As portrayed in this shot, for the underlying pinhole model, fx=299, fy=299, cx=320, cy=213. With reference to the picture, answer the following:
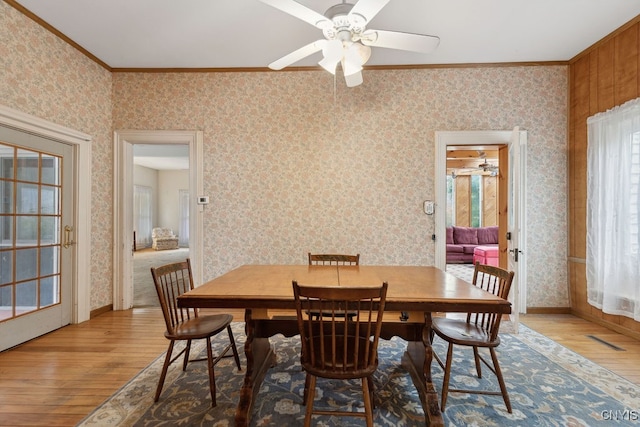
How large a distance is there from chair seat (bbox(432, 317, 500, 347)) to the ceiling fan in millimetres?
1866

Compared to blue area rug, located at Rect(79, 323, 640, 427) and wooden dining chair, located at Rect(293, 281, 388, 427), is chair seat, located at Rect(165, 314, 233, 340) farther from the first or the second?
wooden dining chair, located at Rect(293, 281, 388, 427)

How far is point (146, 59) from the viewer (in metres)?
3.50

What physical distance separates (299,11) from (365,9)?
39 cm

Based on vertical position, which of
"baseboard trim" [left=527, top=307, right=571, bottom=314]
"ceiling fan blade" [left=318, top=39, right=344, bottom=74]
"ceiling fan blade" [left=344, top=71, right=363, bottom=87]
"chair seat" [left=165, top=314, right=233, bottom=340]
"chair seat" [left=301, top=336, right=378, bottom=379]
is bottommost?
"baseboard trim" [left=527, top=307, right=571, bottom=314]

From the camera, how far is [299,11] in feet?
5.90

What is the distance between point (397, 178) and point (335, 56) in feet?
6.29

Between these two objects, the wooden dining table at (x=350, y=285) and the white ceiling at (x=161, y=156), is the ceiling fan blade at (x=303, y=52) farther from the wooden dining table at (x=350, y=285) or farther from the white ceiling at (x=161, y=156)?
the white ceiling at (x=161, y=156)

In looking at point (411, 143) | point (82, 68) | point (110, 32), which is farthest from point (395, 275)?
point (82, 68)

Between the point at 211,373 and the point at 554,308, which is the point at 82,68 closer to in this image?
the point at 211,373

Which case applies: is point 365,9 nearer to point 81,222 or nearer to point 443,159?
point 443,159

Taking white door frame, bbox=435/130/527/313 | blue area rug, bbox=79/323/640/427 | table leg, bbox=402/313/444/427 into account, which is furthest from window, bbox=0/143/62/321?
white door frame, bbox=435/130/527/313

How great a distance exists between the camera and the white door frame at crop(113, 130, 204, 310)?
3.68 m

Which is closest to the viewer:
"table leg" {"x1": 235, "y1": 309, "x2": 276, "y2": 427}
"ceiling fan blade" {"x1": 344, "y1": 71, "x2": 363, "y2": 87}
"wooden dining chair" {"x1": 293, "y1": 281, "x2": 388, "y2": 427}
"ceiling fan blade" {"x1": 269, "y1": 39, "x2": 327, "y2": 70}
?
"wooden dining chair" {"x1": 293, "y1": 281, "x2": 388, "y2": 427}

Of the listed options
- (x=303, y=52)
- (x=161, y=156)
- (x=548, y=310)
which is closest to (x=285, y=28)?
(x=303, y=52)
